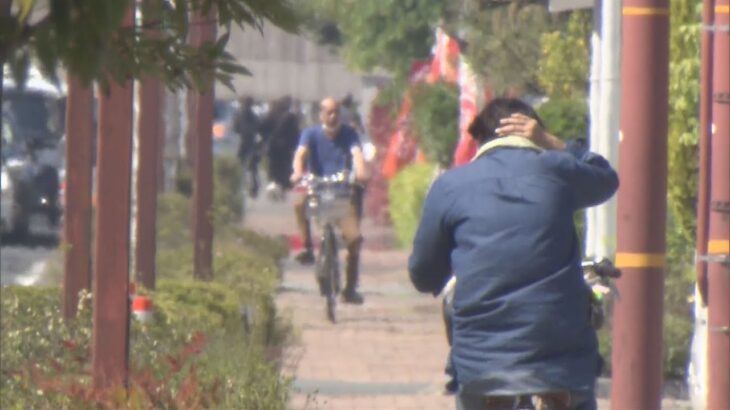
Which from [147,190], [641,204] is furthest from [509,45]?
[641,204]

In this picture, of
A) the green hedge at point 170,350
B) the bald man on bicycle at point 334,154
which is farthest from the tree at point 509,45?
the green hedge at point 170,350

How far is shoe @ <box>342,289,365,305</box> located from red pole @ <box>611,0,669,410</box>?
30.7 feet

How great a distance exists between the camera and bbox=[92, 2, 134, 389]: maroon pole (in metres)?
7.75

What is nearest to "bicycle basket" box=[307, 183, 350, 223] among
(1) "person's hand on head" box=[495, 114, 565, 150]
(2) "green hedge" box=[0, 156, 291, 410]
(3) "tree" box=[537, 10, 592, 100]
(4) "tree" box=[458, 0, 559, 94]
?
(2) "green hedge" box=[0, 156, 291, 410]

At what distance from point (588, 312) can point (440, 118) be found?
48.7 ft

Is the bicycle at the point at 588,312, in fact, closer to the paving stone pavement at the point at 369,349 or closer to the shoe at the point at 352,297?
the paving stone pavement at the point at 369,349

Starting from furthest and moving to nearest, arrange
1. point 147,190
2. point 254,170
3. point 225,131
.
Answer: point 225,131 → point 254,170 → point 147,190

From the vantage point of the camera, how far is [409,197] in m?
22.4

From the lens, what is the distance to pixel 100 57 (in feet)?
11.0

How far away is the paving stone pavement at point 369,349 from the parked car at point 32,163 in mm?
5297

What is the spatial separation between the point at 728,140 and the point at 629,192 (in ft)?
2.55

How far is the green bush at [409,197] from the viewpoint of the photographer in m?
21.9

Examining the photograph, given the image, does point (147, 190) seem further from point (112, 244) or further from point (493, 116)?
point (493, 116)

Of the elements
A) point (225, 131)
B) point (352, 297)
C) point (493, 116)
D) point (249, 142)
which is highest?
point (225, 131)
